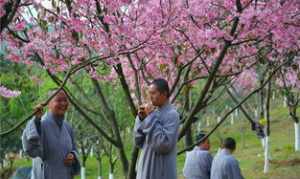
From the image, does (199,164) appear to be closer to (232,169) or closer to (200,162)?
(200,162)

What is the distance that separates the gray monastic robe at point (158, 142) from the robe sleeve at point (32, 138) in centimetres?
87

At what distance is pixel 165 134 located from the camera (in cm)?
424

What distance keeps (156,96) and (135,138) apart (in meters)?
0.35

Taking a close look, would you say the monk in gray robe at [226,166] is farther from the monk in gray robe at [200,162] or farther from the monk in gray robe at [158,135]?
the monk in gray robe at [158,135]

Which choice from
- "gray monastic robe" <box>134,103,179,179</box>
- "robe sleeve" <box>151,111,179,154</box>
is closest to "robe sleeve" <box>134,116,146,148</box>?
"gray monastic robe" <box>134,103,179,179</box>

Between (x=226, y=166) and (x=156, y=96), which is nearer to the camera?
→ (x=156, y=96)

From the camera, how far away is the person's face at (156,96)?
439 centimetres

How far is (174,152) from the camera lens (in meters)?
4.42

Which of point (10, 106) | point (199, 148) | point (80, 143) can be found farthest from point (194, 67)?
point (10, 106)

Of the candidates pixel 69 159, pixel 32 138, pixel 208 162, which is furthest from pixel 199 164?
pixel 32 138

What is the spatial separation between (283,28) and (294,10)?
0.81 feet

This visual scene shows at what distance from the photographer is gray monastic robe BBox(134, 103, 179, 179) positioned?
423cm

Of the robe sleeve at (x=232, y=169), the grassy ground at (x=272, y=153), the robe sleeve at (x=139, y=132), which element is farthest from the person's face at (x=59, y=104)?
the grassy ground at (x=272, y=153)

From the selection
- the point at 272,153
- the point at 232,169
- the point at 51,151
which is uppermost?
the point at 272,153
